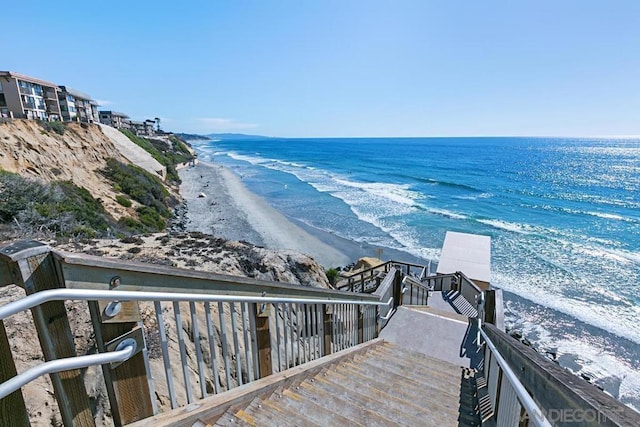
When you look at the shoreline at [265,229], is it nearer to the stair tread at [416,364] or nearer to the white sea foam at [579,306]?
the white sea foam at [579,306]

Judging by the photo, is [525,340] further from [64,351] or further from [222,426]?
[64,351]

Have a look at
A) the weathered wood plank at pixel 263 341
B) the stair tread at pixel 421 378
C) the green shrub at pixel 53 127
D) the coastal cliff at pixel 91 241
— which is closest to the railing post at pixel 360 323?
the stair tread at pixel 421 378

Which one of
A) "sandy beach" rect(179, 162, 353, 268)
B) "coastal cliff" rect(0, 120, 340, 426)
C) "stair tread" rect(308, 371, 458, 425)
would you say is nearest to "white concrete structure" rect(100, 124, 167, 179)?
"sandy beach" rect(179, 162, 353, 268)

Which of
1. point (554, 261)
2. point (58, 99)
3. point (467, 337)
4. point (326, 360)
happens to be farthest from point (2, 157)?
point (58, 99)

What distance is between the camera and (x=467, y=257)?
13.8m

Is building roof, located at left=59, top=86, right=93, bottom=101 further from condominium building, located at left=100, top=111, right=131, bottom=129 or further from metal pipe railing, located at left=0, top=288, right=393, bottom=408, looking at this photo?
metal pipe railing, located at left=0, top=288, right=393, bottom=408

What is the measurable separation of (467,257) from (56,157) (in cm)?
2596

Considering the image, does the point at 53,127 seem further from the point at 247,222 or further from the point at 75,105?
the point at 75,105

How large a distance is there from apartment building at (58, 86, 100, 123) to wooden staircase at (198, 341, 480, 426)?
5441 centimetres

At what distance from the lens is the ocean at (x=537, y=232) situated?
13.5 meters

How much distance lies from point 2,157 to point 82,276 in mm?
22284

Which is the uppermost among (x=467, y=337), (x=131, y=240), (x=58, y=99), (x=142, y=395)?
(x=58, y=99)

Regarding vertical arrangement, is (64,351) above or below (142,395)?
above

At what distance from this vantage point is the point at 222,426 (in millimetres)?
2000
